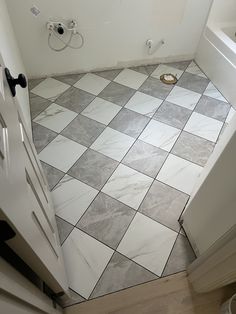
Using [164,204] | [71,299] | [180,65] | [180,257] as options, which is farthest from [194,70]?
[71,299]

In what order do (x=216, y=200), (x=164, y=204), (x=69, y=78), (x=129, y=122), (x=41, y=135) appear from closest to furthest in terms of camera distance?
1. (x=216, y=200)
2. (x=164, y=204)
3. (x=41, y=135)
4. (x=129, y=122)
5. (x=69, y=78)

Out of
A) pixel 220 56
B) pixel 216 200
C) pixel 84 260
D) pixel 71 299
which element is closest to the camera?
pixel 216 200

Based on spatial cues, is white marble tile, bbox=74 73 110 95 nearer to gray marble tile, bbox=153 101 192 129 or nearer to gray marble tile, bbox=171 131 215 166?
gray marble tile, bbox=153 101 192 129

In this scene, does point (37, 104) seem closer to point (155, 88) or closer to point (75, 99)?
point (75, 99)

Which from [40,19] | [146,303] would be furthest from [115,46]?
[146,303]

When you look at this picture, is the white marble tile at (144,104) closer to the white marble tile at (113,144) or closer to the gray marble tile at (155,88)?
the gray marble tile at (155,88)

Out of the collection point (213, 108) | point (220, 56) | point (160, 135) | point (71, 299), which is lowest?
point (71, 299)

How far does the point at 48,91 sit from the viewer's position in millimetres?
2287

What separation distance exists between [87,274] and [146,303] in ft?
1.09

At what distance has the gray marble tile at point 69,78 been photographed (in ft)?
7.85

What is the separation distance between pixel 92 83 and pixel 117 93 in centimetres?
28

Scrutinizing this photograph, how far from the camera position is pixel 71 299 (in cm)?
121

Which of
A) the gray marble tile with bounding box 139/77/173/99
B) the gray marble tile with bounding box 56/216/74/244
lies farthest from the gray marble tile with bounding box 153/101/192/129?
the gray marble tile with bounding box 56/216/74/244

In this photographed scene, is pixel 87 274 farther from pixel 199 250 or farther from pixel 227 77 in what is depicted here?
pixel 227 77
